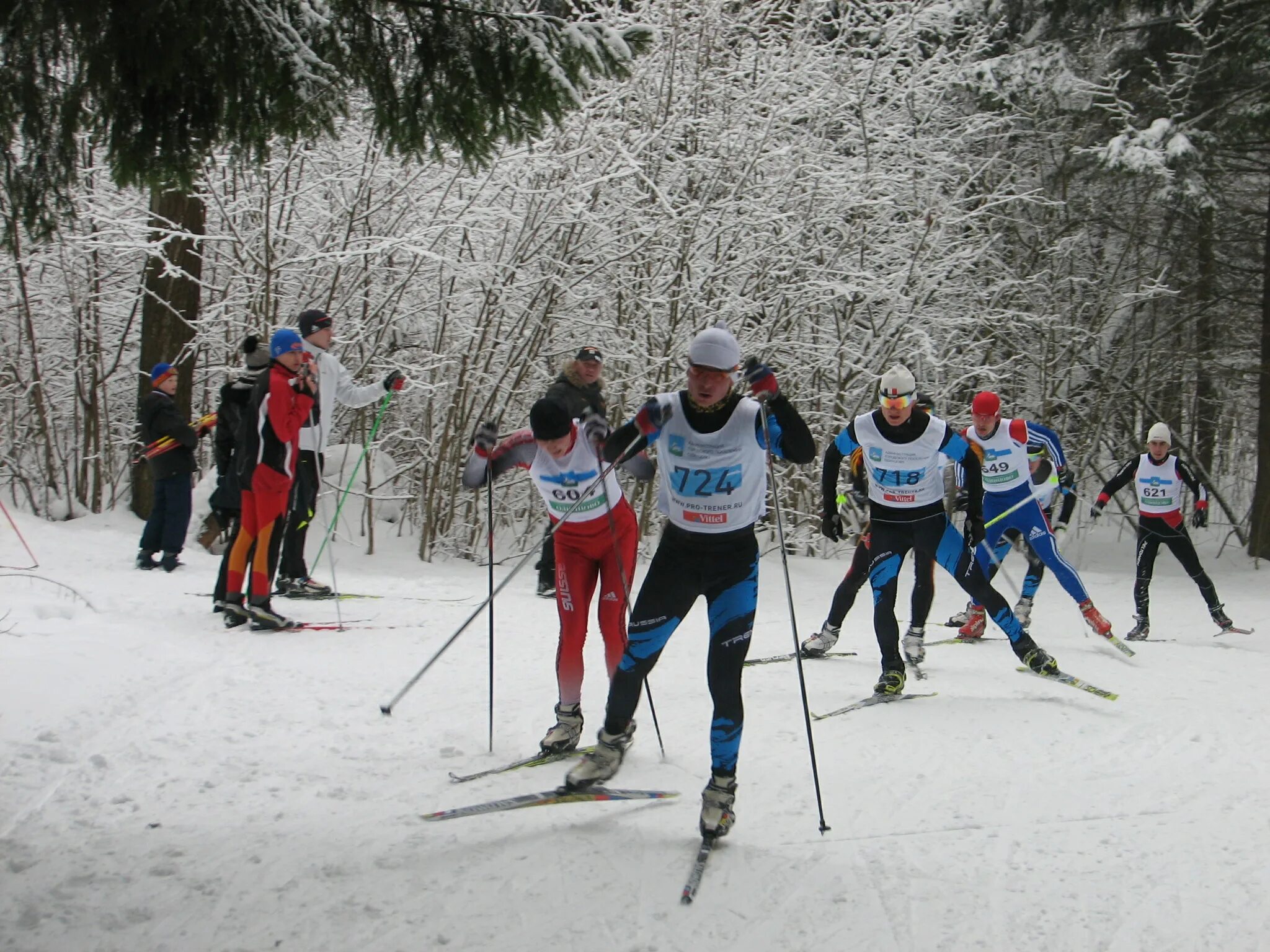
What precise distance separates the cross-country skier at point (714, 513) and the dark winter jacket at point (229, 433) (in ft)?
13.7

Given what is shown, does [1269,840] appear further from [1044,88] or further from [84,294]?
[1044,88]

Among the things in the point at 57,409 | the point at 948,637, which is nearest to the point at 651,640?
the point at 948,637

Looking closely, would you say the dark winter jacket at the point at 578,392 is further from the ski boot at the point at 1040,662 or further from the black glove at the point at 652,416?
the ski boot at the point at 1040,662

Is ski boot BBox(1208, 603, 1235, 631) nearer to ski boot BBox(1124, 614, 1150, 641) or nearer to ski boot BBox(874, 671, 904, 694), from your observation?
ski boot BBox(1124, 614, 1150, 641)

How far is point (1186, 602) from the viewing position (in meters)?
12.9

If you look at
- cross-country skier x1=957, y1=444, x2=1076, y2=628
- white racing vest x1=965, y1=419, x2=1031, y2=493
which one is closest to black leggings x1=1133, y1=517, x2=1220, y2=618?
cross-country skier x1=957, y1=444, x2=1076, y2=628

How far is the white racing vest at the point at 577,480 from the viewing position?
4.99 m

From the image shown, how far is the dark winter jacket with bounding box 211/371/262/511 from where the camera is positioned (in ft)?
25.1

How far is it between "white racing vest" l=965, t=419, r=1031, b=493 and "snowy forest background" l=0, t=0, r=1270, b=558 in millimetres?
3512

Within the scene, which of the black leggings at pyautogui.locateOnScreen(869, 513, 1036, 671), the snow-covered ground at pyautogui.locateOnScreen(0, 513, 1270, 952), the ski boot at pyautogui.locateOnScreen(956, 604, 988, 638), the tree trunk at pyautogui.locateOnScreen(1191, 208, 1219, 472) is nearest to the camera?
the snow-covered ground at pyautogui.locateOnScreen(0, 513, 1270, 952)

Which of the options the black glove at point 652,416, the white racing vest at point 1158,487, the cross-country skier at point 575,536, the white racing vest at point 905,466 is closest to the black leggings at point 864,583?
the white racing vest at point 905,466

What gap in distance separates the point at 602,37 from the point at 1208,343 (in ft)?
56.9

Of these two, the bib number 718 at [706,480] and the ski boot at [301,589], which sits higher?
the bib number 718 at [706,480]

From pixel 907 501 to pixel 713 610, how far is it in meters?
2.87
